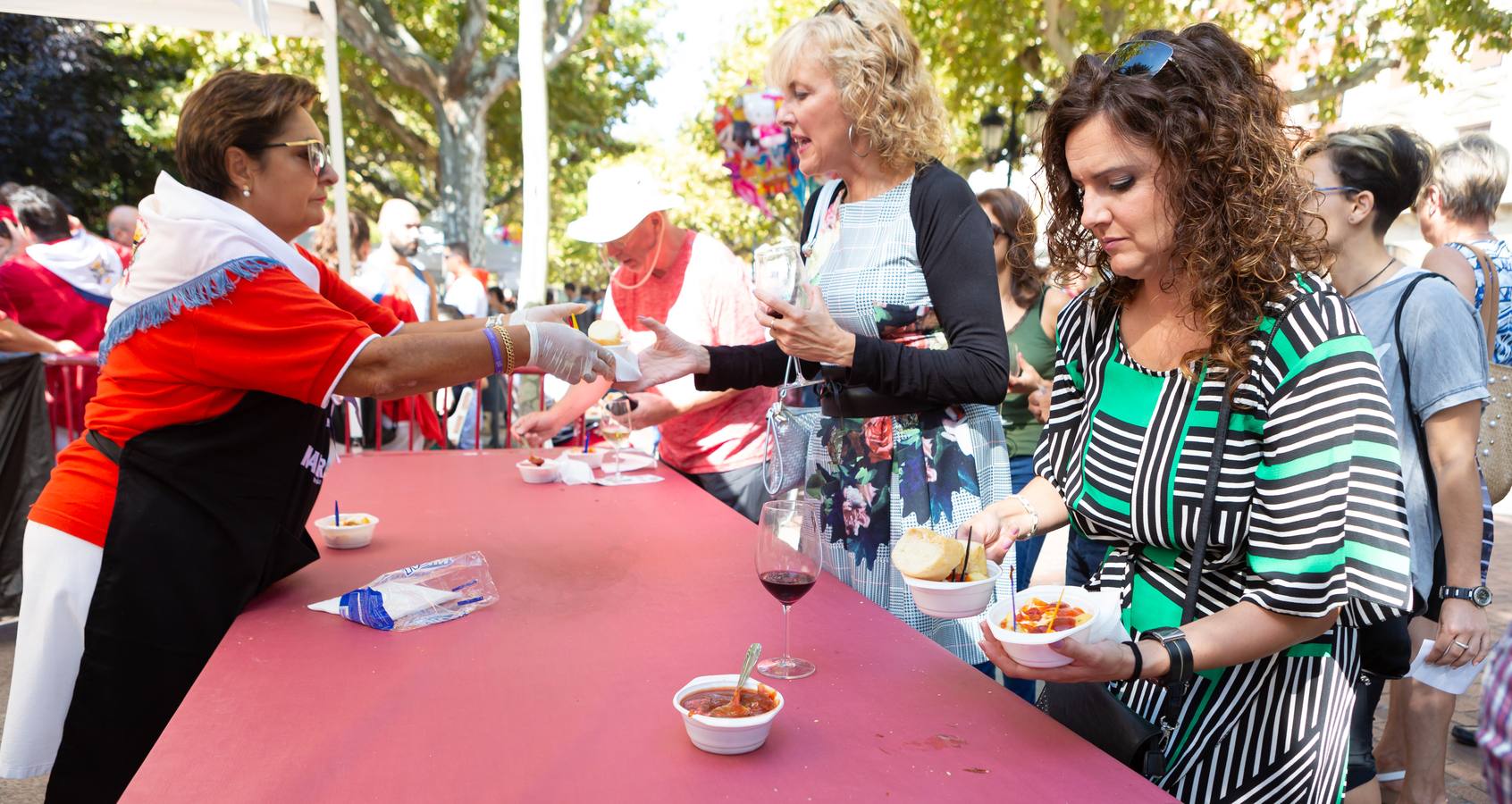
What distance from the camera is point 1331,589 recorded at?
1.50 m

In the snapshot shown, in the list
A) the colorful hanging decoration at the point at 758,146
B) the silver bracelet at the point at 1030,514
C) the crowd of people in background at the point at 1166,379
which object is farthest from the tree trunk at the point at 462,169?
the silver bracelet at the point at 1030,514

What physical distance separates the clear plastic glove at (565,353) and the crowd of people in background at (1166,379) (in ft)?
0.20

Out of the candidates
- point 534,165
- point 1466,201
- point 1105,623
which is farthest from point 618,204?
point 534,165

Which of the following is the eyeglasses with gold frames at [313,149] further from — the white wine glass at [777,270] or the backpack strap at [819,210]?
the backpack strap at [819,210]

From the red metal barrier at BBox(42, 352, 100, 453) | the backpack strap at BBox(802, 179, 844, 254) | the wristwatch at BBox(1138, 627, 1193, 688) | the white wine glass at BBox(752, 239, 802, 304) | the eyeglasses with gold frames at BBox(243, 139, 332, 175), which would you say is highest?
the eyeglasses with gold frames at BBox(243, 139, 332, 175)

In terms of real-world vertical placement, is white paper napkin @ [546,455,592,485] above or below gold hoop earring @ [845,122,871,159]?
below

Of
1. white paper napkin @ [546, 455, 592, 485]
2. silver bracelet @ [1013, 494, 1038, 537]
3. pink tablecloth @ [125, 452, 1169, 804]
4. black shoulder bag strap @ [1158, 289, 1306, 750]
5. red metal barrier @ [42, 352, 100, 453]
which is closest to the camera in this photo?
pink tablecloth @ [125, 452, 1169, 804]

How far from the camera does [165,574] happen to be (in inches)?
82.6

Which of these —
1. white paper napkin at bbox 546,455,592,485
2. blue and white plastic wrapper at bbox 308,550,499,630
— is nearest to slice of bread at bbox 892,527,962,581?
blue and white plastic wrapper at bbox 308,550,499,630

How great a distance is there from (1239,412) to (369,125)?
2505 cm

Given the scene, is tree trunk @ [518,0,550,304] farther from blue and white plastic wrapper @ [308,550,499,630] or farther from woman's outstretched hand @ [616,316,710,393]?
blue and white plastic wrapper @ [308,550,499,630]

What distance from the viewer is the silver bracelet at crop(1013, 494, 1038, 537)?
6.52 feet

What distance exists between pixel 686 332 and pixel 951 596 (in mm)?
2096

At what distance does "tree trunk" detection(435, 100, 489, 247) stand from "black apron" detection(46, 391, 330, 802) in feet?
51.4
